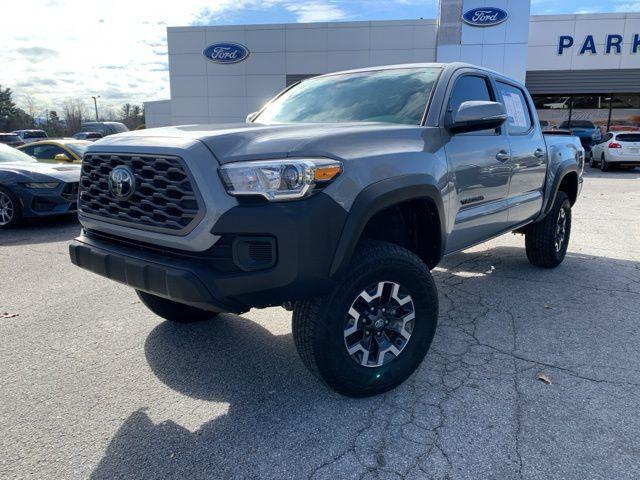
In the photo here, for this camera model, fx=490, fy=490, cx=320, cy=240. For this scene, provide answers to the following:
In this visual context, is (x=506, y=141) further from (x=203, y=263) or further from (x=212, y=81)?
(x=212, y=81)

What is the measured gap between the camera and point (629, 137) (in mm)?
18766

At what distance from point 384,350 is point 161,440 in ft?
4.18

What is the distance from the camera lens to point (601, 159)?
19.9 m

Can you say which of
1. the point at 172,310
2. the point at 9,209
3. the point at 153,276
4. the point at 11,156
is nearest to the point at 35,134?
the point at 11,156

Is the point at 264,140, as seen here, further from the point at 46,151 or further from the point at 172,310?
the point at 46,151

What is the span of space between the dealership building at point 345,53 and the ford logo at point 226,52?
0.05m

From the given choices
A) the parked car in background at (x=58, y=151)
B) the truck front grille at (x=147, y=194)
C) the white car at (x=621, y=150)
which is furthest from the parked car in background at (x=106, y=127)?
the truck front grille at (x=147, y=194)

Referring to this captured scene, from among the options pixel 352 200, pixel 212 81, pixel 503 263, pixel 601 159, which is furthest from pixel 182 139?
pixel 212 81

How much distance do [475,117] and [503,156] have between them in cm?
94

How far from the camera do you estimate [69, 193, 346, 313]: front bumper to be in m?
2.23

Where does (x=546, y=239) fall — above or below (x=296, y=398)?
Result: above

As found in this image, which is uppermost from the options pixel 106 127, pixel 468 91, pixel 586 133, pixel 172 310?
pixel 106 127

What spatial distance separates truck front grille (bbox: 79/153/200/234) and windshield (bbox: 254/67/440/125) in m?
1.31

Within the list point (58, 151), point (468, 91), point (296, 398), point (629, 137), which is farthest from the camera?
point (629, 137)
